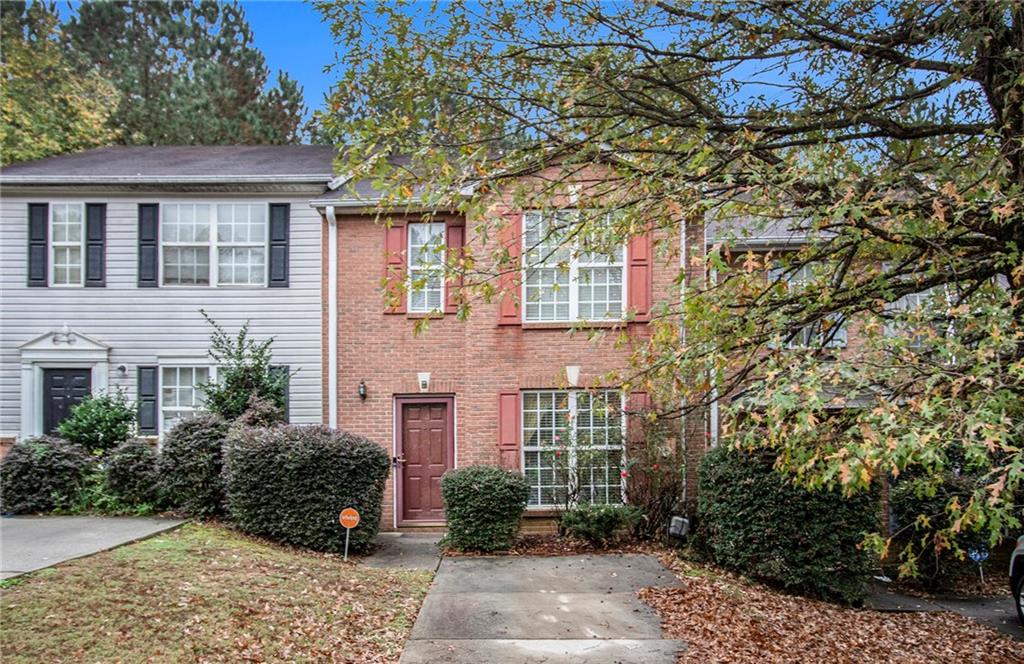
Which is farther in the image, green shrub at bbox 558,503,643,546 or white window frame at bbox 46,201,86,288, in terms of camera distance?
white window frame at bbox 46,201,86,288

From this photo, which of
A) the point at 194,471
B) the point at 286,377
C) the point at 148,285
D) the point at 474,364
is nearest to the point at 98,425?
the point at 194,471

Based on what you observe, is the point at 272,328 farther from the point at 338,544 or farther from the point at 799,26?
the point at 799,26

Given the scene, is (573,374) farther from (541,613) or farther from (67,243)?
(67,243)

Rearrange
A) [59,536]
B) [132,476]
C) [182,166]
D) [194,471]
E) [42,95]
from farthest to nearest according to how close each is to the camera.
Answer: [42,95] → [182,166] → [132,476] → [194,471] → [59,536]

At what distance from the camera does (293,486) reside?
33.3 ft

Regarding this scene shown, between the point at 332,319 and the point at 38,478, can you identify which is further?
the point at 332,319

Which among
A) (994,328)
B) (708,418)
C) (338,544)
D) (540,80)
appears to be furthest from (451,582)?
(994,328)

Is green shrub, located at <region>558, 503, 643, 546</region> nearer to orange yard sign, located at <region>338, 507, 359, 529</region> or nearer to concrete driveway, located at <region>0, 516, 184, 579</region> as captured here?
orange yard sign, located at <region>338, 507, 359, 529</region>

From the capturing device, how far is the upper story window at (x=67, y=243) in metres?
13.4

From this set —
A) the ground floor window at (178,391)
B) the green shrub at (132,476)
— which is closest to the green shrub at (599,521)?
the green shrub at (132,476)

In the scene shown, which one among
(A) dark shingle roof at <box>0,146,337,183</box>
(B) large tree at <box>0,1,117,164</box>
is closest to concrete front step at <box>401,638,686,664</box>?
(A) dark shingle roof at <box>0,146,337,183</box>

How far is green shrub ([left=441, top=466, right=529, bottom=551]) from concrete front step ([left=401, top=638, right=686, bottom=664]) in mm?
3803

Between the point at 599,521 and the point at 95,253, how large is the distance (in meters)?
10.1

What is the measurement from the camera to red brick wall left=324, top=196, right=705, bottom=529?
40.9 feet
